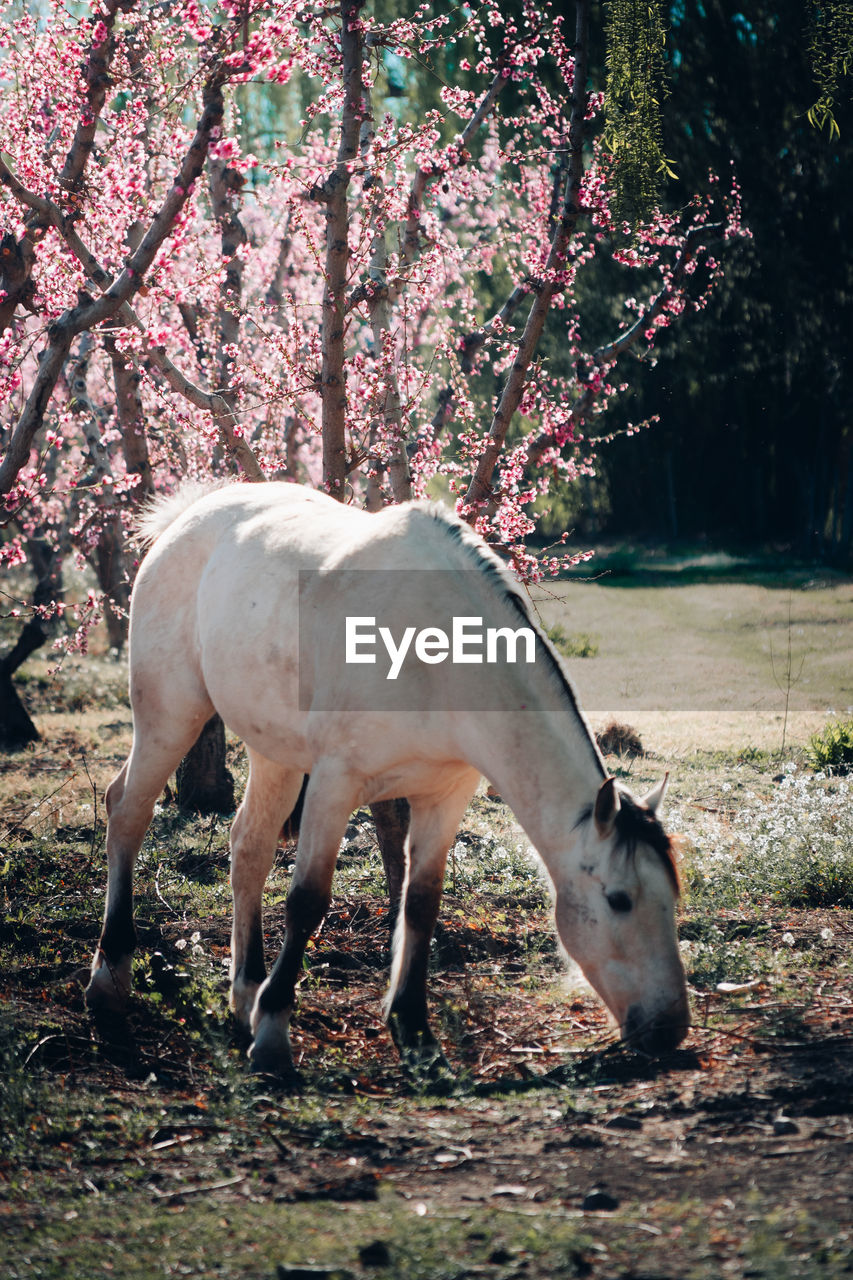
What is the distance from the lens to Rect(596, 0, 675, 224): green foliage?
369 centimetres

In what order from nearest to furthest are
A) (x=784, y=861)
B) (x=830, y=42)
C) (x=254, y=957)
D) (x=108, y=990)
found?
(x=830, y=42), (x=108, y=990), (x=254, y=957), (x=784, y=861)

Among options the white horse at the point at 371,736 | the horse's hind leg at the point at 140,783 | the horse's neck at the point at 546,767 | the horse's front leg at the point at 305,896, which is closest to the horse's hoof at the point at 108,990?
the white horse at the point at 371,736

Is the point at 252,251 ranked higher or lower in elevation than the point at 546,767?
higher

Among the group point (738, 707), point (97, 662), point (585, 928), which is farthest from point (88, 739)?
point (585, 928)

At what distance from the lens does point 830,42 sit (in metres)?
3.88

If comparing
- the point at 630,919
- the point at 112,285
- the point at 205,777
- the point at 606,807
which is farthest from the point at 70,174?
the point at 205,777

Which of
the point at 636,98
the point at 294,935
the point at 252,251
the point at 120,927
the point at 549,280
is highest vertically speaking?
the point at 252,251

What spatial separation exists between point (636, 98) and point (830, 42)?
0.76m

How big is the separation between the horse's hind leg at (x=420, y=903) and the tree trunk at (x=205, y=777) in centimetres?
356

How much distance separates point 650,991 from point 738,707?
7.61 metres

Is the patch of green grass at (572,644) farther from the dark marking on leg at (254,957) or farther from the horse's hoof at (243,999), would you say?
the horse's hoof at (243,999)

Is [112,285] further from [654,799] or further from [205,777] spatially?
[205,777]

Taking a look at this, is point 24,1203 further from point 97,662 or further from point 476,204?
point 476,204

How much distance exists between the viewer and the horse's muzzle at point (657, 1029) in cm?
324
